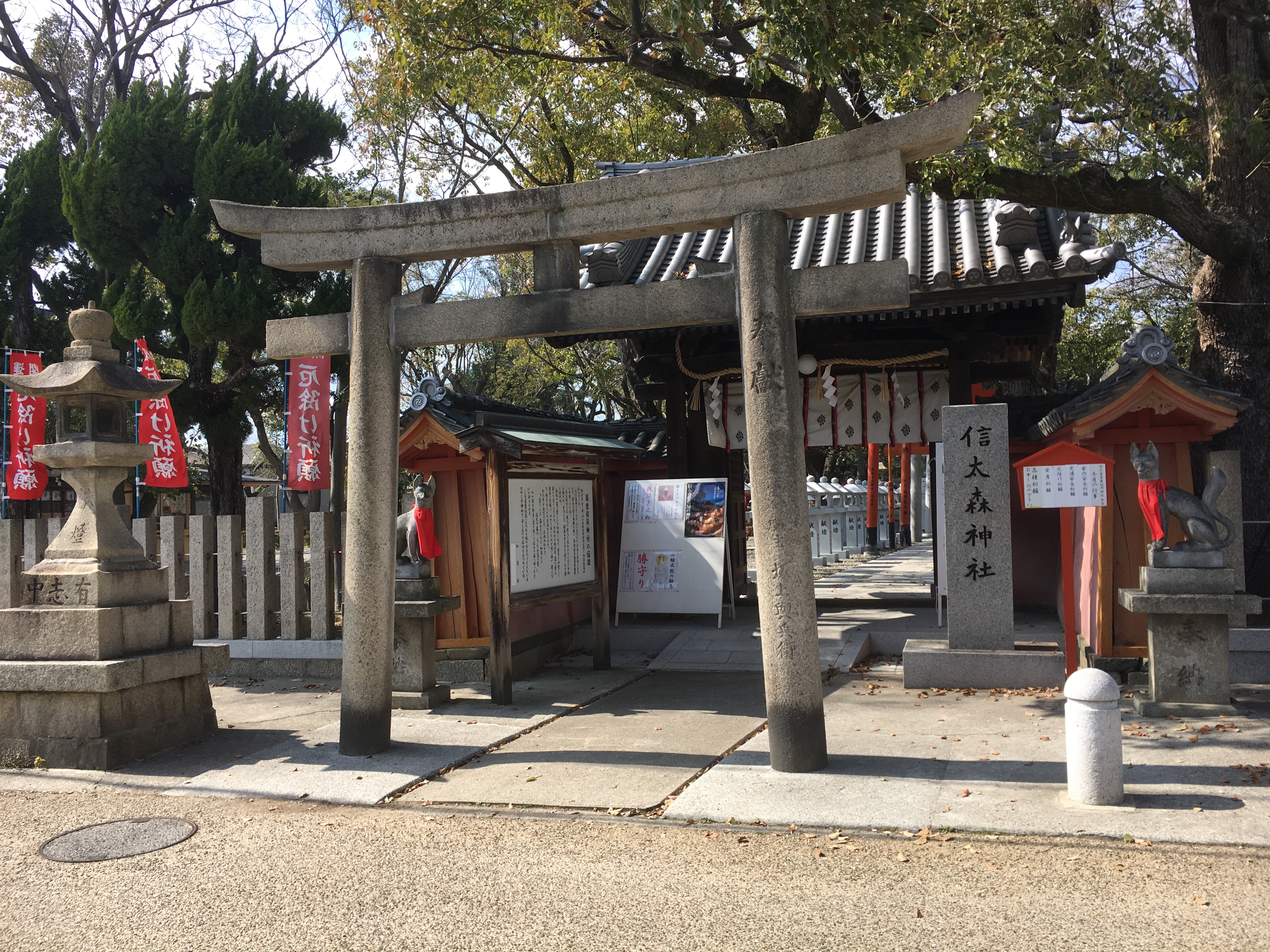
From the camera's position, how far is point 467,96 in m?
15.9

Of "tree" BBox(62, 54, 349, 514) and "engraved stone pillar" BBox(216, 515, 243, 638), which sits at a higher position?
"tree" BBox(62, 54, 349, 514)

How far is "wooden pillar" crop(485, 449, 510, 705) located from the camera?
8992mm

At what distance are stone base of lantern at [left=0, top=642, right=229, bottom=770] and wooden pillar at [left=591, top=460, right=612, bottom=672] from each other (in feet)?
14.7

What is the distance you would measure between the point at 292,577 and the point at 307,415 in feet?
15.7

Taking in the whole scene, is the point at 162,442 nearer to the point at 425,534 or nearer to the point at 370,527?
the point at 425,534

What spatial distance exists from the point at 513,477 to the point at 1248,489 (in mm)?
7830

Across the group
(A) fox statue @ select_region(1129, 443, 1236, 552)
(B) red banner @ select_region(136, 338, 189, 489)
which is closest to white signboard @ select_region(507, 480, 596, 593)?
(A) fox statue @ select_region(1129, 443, 1236, 552)

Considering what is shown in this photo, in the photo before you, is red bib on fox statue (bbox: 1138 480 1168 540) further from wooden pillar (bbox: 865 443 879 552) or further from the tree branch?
wooden pillar (bbox: 865 443 879 552)

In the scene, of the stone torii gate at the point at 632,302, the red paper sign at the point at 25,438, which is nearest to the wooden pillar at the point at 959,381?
the stone torii gate at the point at 632,302

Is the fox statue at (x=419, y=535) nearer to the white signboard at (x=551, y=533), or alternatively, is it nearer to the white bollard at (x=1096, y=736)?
the white signboard at (x=551, y=533)

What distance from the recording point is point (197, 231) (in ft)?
57.3

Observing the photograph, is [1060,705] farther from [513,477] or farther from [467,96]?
[467,96]

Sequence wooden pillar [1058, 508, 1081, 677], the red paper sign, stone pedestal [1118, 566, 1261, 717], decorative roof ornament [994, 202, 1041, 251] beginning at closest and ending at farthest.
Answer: stone pedestal [1118, 566, 1261, 717] < wooden pillar [1058, 508, 1081, 677] < decorative roof ornament [994, 202, 1041, 251] < the red paper sign

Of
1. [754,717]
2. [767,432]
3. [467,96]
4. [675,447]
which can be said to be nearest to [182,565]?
[675,447]
